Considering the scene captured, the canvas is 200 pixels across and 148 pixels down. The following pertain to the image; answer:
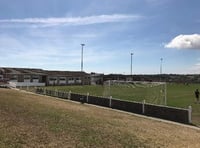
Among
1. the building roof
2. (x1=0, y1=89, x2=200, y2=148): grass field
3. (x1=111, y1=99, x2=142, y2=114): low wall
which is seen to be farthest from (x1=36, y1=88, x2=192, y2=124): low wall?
the building roof

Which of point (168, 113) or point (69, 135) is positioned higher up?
point (69, 135)

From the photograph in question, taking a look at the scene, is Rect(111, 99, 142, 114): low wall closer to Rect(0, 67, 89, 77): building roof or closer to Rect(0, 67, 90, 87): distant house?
Rect(0, 67, 90, 87): distant house

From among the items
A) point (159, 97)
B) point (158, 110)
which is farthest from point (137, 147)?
point (159, 97)

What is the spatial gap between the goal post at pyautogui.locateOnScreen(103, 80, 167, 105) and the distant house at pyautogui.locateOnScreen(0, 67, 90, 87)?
115 ft

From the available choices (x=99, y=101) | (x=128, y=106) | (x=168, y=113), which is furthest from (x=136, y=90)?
(x=168, y=113)

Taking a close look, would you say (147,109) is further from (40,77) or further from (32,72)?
(32,72)

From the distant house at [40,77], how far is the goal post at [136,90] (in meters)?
35.0

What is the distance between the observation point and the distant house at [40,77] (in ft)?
270

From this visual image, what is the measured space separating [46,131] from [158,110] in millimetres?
11851

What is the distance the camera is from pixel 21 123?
1239cm

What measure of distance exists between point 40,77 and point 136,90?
4650 centimetres

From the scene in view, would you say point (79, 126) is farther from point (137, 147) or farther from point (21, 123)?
point (137, 147)

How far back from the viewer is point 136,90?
155 ft

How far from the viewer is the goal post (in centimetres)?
3166
